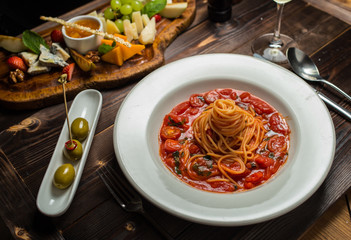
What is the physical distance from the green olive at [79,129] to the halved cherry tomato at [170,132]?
0.67 m

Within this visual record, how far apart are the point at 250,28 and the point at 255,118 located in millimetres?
1540

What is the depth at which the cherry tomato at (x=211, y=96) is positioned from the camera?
10.1 feet

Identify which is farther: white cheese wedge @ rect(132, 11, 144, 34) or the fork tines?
white cheese wedge @ rect(132, 11, 144, 34)

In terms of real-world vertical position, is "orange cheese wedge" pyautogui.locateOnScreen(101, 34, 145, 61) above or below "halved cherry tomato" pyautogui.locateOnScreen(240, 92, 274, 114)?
above

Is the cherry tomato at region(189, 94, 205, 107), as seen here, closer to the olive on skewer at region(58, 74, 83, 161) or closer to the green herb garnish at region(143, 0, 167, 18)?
the olive on skewer at region(58, 74, 83, 161)

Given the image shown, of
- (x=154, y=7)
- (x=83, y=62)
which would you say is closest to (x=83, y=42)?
(x=83, y=62)

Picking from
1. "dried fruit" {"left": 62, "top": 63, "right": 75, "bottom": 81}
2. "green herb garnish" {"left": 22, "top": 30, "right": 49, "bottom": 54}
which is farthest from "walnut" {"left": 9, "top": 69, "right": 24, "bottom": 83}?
"dried fruit" {"left": 62, "top": 63, "right": 75, "bottom": 81}

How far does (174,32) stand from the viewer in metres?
3.82

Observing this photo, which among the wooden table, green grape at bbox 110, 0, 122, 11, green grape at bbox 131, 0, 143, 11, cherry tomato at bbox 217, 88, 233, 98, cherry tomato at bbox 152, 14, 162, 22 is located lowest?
the wooden table

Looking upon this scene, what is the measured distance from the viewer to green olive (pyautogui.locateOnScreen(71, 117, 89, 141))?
277 cm

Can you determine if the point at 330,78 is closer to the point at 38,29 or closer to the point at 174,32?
the point at 174,32

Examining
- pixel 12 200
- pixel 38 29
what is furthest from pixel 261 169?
pixel 38 29

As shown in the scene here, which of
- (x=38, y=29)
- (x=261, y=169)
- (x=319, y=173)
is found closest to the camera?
(x=319, y=173)

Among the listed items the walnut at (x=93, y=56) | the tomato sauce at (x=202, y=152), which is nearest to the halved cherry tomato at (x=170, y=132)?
the tomato sauce at (x=202, y=152)
